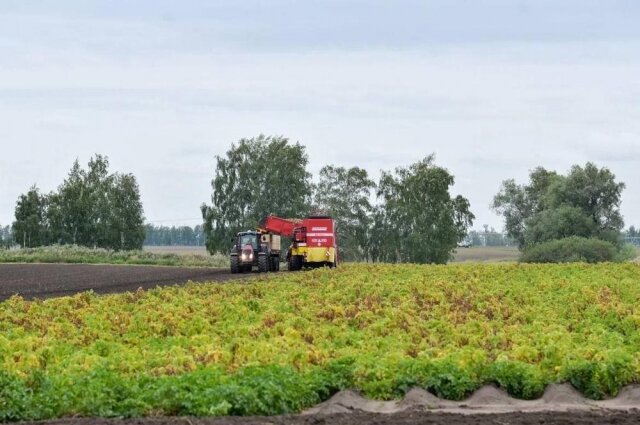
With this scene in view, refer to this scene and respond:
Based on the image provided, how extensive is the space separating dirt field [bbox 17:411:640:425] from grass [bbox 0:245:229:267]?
3293 inches

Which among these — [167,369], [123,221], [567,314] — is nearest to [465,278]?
[567,314]

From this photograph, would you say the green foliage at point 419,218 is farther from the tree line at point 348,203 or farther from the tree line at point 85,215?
the tree line at point 85,215

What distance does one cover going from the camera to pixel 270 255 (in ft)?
223

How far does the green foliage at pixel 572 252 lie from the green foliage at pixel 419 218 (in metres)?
18.1

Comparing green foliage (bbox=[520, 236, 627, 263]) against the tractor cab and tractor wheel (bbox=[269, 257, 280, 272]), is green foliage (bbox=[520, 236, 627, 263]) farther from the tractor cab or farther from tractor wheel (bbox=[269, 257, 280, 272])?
the tractor cab

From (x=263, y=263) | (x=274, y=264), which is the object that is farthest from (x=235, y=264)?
(x=274, y=264)

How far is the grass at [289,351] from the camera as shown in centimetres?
1645

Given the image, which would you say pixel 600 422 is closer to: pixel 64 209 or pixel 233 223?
pixel 233 223

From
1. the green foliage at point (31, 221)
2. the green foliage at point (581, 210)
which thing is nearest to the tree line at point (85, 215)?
the green foliage at point (31, 221)

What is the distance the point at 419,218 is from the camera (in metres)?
128

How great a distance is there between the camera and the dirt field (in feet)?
49.9

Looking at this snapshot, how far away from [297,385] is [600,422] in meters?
4.39

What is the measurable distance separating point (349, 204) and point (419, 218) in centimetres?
882

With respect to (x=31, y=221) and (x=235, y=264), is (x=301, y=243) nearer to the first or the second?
(x=235, y=264)
